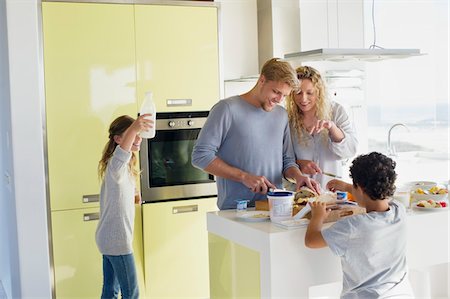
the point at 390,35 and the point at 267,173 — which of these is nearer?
the point at 267,173

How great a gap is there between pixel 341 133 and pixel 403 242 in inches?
31.6

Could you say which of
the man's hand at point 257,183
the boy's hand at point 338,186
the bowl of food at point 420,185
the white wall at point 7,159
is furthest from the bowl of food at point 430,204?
the white wall at point 7,159

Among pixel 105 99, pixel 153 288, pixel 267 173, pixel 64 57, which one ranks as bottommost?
pixel 153 288

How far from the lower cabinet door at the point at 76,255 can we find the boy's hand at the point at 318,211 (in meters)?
1.72

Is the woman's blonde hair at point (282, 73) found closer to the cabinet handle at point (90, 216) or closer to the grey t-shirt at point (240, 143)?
the grey t-shirt at point (240, 143)

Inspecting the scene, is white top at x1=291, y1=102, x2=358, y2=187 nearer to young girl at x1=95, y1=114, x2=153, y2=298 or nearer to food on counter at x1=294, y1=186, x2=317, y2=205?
food on counter at x1=294, y1=186, x2=317, y2=205

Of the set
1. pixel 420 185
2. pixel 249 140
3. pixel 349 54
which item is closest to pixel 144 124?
pixel 249 140

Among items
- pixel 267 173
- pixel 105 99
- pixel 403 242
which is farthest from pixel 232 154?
pixel 105 99

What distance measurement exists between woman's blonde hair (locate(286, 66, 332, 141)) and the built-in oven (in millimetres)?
929

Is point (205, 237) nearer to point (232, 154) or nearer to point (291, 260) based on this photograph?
point (232, 154)

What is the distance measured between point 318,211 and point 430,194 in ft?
2.09

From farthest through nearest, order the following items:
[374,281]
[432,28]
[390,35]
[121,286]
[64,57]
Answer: [390,35], [432,28], [64,57], [121,286], [374,281]

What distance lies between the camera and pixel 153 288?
3.64 meters

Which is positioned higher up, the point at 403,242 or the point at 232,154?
the point at 232,154
